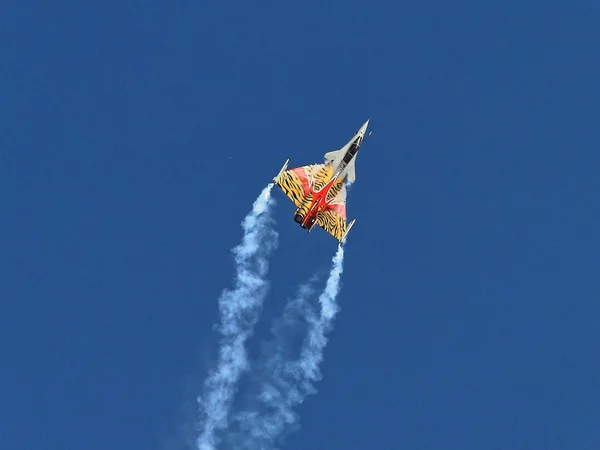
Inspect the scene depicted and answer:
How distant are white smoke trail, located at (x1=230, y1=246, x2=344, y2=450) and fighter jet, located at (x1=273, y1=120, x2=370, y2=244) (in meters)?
4.75

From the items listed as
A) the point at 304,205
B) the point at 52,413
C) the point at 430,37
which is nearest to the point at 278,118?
the point at 304,205

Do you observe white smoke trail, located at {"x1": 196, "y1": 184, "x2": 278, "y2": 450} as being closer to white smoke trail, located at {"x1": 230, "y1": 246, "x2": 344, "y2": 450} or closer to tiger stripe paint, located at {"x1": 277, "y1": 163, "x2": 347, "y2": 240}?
white smoke trail, located at {"x1": 230, "y1": 246, "x2": 344, "y2": 450}

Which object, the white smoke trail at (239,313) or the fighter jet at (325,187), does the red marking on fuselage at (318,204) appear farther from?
the white smoke trail at (239,313)

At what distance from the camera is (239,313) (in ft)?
421

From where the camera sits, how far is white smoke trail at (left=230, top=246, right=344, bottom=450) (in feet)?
414

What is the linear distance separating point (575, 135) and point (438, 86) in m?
22.2

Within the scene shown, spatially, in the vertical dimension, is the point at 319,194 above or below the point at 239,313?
above

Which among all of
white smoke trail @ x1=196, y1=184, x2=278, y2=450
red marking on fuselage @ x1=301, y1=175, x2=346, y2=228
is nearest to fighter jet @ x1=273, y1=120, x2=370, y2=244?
red marking on fuselage @ x1=301, y1=175, x2=346, y2=228

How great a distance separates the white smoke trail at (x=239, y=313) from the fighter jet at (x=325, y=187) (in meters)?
3.81

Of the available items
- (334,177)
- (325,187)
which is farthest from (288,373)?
(334,177)

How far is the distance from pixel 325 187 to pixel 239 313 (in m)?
20.5

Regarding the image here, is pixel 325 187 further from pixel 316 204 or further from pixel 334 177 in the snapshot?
pixel 316 204

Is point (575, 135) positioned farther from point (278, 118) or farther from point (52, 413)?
point (52, 413)

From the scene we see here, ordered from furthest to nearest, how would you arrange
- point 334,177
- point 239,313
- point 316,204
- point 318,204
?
point 334,177
point 239,313
point 318,204
point 316,204
